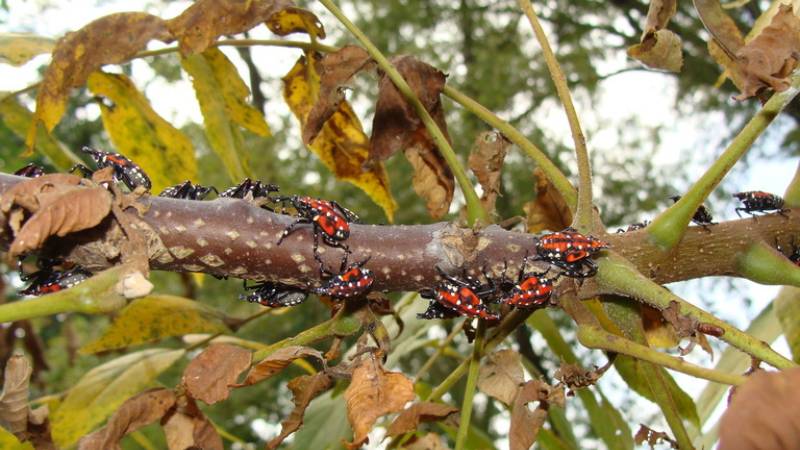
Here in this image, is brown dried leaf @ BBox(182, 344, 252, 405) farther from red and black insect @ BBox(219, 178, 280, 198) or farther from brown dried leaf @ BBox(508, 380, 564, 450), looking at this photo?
brown dried leaf @ BBox(508, 380, 564, 450)

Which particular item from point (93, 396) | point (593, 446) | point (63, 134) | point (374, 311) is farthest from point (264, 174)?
point (374, 311)

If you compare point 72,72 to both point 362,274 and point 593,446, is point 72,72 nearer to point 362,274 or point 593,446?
point 362,274

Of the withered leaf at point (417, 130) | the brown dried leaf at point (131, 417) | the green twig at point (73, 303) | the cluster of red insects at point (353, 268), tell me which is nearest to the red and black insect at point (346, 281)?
the cluster of red insects at point (353, 268)

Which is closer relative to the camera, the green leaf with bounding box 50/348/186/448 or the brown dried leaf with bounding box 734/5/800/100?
the brown dried leaf with bounding box 734/5/800/100

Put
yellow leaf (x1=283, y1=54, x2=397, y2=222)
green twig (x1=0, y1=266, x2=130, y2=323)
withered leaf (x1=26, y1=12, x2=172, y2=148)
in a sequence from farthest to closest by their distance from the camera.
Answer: yellow leaf (x1=283, y1=54, x2=397, y2=222)
withered leaf (x1=26, y1=12, x2=172, y2=148)
green twig (x1=0, y1=266, x2=130, y2=323)

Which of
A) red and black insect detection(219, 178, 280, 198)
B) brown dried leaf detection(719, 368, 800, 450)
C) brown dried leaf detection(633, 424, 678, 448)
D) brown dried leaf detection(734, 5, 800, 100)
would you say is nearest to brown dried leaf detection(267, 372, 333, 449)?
red and black insect detection(219, 178, 280, 198)

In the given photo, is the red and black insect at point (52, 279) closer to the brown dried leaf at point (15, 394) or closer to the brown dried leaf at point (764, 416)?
the brown dried leaf at point (15, 394)

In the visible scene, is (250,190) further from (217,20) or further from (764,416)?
(764,416)
